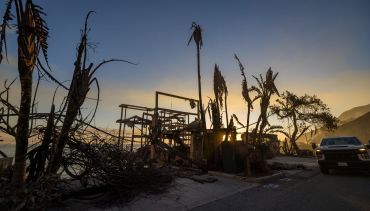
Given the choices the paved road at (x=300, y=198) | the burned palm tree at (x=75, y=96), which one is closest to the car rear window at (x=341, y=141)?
the paved road at (x=300, y=198)

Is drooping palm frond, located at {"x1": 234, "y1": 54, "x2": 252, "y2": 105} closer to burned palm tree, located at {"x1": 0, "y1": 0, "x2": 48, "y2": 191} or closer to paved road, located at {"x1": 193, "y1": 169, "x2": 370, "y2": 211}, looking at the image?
paved road, located at {"x1": 193, "y1": 169, "x2": 370, "y2": 211}

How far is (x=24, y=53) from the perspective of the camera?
361 cm

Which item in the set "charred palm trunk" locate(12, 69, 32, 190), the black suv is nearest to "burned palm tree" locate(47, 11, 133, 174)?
"charred palm trunk" locate(12, 69, 32, 190)

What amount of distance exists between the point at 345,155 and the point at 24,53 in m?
13.0

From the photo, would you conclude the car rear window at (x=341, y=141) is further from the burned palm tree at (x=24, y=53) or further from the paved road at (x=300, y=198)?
the burned palm tree at (x=24, y=53)

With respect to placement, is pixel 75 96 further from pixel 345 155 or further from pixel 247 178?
pixel 345 155

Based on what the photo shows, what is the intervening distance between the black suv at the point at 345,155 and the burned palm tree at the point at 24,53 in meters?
12.5

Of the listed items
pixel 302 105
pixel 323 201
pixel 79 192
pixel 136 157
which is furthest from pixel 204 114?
pixel 302 105

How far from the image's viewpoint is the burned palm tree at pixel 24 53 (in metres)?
3.43

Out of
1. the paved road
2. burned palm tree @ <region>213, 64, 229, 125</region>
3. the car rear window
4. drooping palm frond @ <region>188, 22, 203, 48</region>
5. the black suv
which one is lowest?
the paved road

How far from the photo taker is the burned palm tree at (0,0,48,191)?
343cm

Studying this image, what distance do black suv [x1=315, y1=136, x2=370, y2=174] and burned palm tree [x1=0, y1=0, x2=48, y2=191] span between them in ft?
41.2

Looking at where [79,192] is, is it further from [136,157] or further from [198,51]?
[198,51]

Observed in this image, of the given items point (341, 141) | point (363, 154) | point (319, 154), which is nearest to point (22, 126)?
point (319, 154)
